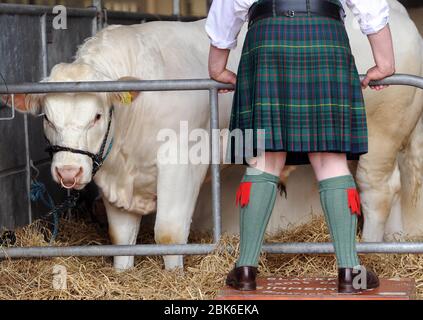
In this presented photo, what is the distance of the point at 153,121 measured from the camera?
489cm

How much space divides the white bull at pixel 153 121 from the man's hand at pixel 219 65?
1.91 feet

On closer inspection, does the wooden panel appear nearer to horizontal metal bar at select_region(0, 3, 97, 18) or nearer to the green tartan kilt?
the green tartan kilt

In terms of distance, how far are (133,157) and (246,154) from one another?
4.28 ft

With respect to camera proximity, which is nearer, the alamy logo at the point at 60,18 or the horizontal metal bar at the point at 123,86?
the horizontal metal bar at the point at 123,86

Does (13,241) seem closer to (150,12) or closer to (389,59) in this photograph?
(389,59)

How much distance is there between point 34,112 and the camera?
4531 millimetres

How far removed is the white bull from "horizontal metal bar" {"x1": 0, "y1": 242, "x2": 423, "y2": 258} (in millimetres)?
320

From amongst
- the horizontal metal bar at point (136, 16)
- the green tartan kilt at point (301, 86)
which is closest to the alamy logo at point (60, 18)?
the horizontal metal bar at point (136, 16)

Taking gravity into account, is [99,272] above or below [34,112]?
below

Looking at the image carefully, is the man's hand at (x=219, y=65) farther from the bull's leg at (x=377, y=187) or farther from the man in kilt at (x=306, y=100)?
the bull's leg at (x=377, y=187)

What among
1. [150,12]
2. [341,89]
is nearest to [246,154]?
[341,89]

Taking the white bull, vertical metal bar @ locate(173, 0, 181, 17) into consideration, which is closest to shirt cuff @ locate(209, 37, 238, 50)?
the white bull

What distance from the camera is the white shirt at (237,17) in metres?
3.62

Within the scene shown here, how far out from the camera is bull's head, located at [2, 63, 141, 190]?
4324 millimetres
